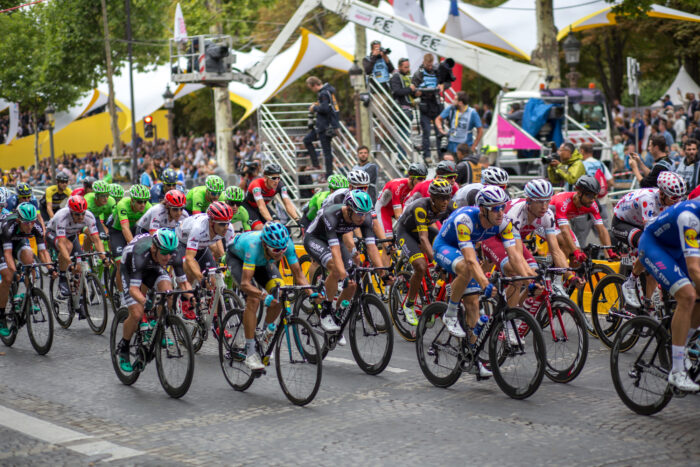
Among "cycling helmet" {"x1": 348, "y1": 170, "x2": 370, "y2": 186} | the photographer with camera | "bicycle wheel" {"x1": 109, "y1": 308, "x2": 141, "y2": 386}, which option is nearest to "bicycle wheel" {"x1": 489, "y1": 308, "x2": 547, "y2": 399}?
"bicycle wheel" {"x1": 109, "y1": 308, "x2": 141, "y2": 386}

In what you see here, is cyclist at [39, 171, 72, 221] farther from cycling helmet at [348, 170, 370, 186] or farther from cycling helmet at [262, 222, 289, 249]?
cycling helmet at [262, 222, 289, 249]

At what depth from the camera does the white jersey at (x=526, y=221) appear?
10.5 metres

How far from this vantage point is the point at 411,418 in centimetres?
817

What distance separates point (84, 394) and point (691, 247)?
5704 mm

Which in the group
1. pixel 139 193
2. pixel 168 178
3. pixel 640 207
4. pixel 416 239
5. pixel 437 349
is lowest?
pixel 437 349

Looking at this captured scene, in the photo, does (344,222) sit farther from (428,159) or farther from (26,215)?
(428,159)

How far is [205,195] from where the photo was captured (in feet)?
45.0

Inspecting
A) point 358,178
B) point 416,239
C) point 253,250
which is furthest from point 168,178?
point 253,250

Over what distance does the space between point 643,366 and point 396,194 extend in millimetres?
6255

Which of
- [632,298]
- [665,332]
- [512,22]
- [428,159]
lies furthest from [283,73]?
[665,332]

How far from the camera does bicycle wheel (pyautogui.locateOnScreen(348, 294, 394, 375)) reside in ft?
31.5

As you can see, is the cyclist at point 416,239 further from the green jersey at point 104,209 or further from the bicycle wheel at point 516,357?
the green jersey at point 104,209

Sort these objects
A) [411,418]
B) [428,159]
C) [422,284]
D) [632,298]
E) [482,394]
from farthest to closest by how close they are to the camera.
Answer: [428,159]
[422,284]
[632,298]
[482,394]
[411,418]

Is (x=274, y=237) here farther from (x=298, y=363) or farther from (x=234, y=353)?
(x=234, y=353)
